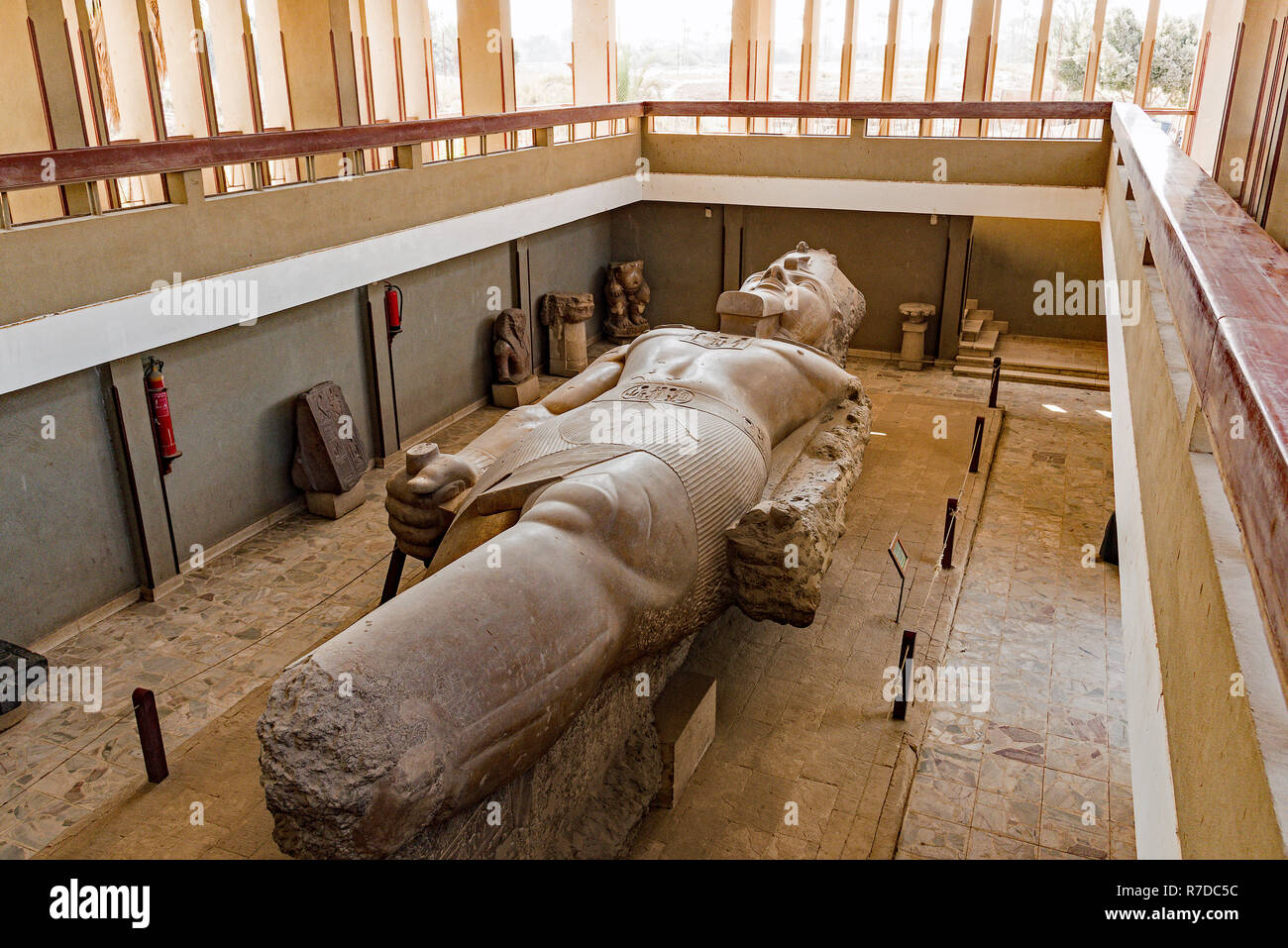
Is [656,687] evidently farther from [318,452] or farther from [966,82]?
[966,82]

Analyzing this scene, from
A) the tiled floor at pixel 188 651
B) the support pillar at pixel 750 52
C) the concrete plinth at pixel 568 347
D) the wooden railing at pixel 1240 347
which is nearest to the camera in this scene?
the wooden railing at pixel 1240 347

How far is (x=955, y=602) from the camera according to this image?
6250 millimetres

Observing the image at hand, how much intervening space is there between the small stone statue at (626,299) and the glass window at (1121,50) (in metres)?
7.36

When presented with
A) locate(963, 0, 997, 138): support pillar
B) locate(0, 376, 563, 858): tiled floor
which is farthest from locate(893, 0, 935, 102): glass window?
locate(0, 376, 563, 858): tiled floor

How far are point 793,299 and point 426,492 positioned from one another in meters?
3.33

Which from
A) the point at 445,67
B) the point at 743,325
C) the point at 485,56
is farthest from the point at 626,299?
the point at 743,325

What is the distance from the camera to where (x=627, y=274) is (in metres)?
12.2

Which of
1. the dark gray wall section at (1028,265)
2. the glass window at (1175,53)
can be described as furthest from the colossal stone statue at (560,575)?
the glass window at (1175,53)

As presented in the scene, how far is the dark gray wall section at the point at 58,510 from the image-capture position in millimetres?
5445

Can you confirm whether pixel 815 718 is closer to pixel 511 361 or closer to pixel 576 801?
pixel 576 801

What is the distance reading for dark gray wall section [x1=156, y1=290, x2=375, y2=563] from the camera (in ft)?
21.4

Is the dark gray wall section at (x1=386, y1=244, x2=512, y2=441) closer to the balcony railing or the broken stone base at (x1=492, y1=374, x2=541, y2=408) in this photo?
the broken stone base at (x1=492, y1=374, x2=541, y2=408)

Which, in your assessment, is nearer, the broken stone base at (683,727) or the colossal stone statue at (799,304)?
the broken stone base at (683,727)

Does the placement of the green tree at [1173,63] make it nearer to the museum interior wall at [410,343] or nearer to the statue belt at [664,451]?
the museum interior wall at [410,343]
